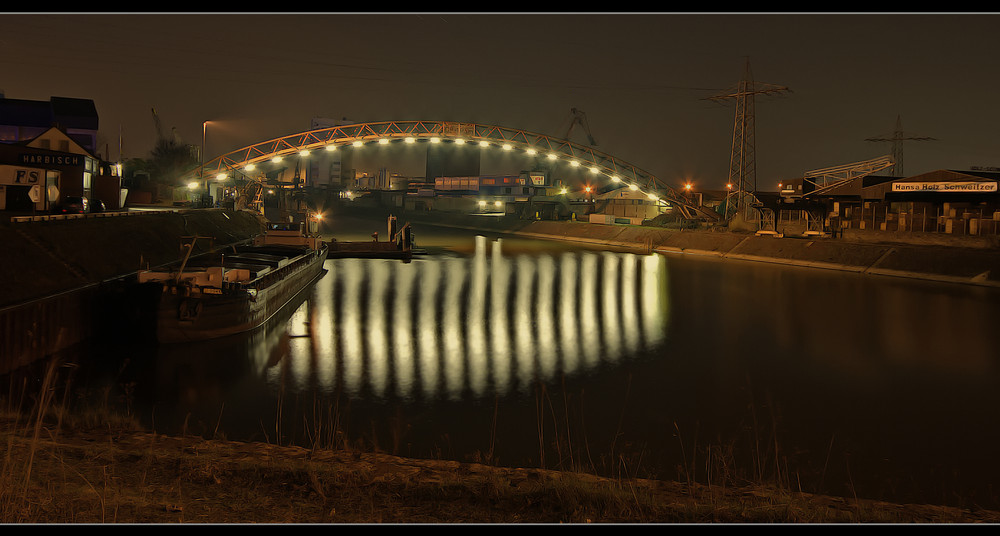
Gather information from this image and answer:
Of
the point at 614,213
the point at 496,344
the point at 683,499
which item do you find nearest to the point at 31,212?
Answer: the point at 496,344

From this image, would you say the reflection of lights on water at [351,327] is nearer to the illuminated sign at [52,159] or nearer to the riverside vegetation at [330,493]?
the riverside vegetation at [330,493]

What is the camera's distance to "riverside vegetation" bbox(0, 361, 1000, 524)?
629cm

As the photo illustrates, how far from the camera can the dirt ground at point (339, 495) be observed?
6.26 metres

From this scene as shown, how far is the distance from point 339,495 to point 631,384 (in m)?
11.3

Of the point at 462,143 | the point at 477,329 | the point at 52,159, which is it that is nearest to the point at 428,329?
the point at 477,329

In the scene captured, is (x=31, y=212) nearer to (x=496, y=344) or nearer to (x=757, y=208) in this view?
(x=496, y=344)

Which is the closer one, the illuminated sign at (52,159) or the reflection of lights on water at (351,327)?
the reflection of lights on water at (351,327)

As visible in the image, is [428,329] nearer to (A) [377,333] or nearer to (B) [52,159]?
(A) [377,333]

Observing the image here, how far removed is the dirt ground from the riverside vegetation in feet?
0.05

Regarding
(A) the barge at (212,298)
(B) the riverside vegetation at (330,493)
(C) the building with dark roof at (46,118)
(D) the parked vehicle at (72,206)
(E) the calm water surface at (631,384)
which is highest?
(C) the building with dark roof at (46,118)

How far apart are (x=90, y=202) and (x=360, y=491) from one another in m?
30.7

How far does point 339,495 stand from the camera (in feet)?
23.3

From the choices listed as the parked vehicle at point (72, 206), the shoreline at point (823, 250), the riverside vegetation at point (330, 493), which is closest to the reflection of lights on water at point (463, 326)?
the riverside vegetation at point (330, 493)

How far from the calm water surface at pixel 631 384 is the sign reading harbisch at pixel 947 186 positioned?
8.70m
